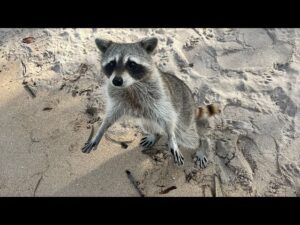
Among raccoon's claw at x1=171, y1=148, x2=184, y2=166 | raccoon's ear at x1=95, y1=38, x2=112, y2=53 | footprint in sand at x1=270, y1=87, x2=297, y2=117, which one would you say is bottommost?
raccoon's claw at x1=171, y1=148, x2=184, y2=166

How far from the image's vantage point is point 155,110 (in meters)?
4.93

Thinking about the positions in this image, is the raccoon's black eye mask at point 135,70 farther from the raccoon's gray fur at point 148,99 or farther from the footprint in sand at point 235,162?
the footprint in sand at point 235,162

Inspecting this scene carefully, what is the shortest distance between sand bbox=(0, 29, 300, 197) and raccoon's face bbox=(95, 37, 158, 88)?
1186mm

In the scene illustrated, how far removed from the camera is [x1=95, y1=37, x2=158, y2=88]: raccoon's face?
4379 millimetres

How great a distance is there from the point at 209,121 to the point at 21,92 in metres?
2.48

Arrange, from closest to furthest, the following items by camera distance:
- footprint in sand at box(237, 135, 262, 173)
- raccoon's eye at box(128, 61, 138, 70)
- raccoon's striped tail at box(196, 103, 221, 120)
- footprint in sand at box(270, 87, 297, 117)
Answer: raccoon's eye at box(128, 61, 138, 70)
footprint in sand at box(237, 135, 262, 173)
raccoon's striped tail at box(196, 103, 221, 120)
footprint in sand at box(270, 87, 297, 117)

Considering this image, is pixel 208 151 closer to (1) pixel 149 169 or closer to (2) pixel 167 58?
(1) pixel 149 169

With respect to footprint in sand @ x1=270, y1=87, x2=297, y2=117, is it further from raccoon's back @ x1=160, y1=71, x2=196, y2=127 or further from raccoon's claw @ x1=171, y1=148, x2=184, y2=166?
raccoon's claw @ x1=171, y1=148, x2=184, y2=166

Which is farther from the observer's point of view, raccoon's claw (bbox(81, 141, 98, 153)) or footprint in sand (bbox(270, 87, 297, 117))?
footprint in sand (bbox(270, 87, 297, 117))

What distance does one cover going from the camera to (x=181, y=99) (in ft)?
17.0

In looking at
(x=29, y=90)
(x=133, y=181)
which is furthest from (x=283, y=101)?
(x=29, y=90)

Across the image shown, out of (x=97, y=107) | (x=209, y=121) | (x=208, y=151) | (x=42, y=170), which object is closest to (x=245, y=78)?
(x=209, y=121)

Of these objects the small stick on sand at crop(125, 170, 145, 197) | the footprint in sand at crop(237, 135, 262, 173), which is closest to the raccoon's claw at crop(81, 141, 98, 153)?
the small stick on sand at crop(125, 170, 145, 197)

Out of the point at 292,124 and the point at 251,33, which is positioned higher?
the point at 251,33
